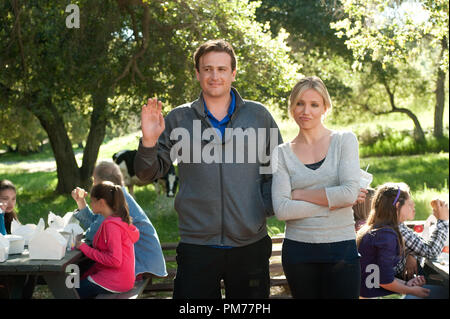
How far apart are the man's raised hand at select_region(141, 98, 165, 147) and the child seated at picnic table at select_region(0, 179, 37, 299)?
6.65 feet

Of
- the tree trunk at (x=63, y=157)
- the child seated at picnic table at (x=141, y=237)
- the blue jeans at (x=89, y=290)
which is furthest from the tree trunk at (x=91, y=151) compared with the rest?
the blue jeans at (x=89, y=290)

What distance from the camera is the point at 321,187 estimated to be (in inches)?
97.7

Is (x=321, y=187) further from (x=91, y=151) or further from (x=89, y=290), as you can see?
(x=91, y=151)

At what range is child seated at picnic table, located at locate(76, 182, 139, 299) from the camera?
12.0 feet

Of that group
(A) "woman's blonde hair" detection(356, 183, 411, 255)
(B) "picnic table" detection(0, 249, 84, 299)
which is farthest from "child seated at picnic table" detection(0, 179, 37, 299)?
(A) "woman's blonde hair" detection(356, 183, 411, 255)

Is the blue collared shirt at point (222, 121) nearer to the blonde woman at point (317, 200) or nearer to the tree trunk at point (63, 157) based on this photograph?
the blonde woman at point (317, 200)

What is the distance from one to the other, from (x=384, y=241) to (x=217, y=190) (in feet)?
3.93

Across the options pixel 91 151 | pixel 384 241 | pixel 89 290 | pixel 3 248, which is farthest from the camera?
pixel 91 151

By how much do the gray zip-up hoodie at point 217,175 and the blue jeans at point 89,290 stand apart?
1.44 metres

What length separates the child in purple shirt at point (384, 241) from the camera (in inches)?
126

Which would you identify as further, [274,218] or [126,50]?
[126,50]

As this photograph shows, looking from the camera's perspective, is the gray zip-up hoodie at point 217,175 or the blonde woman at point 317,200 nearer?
the blonde woman at point 317,200

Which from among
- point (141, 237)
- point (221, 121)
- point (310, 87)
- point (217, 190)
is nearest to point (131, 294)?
point (141, 237)

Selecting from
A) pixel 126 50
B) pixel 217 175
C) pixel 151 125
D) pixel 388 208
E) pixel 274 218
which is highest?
pixel 126 50
